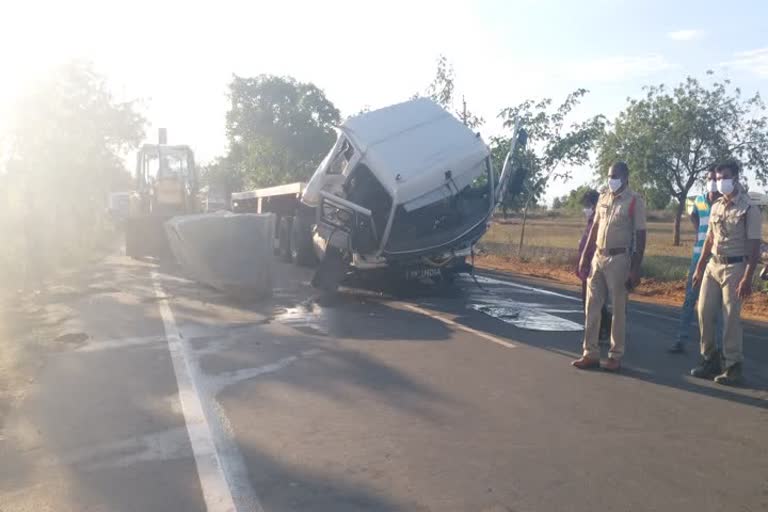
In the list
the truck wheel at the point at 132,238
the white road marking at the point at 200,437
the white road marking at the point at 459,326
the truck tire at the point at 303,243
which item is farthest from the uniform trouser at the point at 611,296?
the truck wheel at the point at 132,238

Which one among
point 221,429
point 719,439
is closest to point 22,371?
point 221,429

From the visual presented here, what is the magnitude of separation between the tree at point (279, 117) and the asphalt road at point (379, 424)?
47.9 metres

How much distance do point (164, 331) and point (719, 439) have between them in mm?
7328

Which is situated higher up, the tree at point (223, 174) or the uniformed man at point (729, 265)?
the tree at point (223, 174)

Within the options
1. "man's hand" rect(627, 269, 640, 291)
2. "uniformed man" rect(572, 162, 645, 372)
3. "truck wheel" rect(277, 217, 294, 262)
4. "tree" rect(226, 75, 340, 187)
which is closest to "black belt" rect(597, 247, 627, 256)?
"uniformed man" rect(572, 162, 645, 372)

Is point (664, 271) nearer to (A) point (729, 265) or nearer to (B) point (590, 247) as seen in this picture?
(B) point (590, 247)

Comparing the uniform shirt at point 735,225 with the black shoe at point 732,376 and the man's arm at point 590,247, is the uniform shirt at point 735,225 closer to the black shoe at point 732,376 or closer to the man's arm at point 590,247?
the black shoe at point 732,376

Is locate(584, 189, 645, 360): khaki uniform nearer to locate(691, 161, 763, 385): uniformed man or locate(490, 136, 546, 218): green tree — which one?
locate(691, 161, 763, 385): uniformed man

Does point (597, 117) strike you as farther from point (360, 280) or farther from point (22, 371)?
point (22, 371)

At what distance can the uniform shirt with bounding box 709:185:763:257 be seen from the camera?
22.8 ft

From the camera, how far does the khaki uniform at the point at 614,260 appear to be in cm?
742

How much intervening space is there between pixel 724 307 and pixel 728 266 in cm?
37

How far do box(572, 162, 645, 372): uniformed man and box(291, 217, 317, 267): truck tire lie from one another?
12.1 m

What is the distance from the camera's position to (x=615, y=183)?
24.6ft
